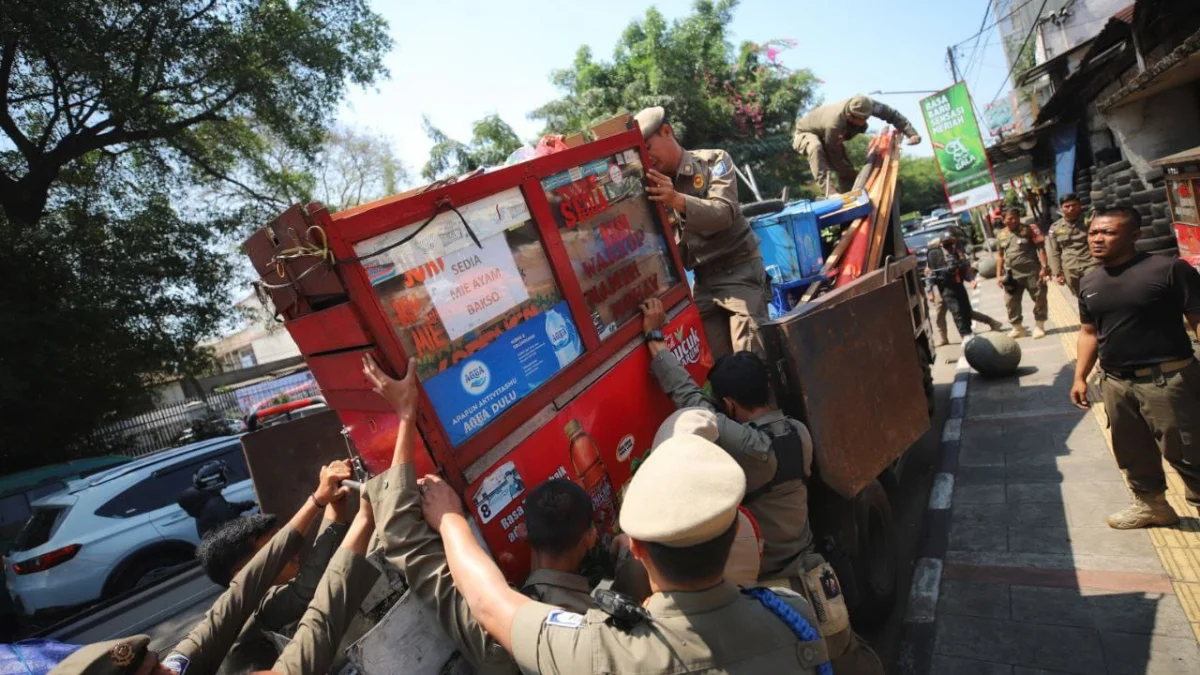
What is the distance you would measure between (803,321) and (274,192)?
13.9 m

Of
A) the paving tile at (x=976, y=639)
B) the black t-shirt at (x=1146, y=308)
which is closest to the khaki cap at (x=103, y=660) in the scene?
the paving tile at (x=976, y=639)

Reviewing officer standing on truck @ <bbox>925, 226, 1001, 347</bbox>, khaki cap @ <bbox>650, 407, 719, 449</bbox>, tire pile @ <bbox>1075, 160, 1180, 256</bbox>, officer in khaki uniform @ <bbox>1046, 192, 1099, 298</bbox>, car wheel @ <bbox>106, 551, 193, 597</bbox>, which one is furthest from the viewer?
officer standing on truck @ <bbox>925, 226, 1001, 347</bbox>

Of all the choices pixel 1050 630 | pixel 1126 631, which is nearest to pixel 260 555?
pixel 1050 630

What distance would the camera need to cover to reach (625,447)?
282cm

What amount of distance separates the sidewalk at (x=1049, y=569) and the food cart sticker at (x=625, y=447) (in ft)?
6.12

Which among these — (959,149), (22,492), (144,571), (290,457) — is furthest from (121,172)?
(959,149)

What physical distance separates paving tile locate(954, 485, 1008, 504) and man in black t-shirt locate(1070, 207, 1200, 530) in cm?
93

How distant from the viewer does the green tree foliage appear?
9820mm

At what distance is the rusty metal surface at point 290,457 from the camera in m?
3.44

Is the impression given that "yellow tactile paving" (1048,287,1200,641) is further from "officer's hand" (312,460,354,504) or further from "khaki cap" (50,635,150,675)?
"khaki cap" (50,635,150,675)

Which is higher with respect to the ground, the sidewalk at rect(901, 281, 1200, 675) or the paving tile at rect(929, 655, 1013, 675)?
the paving tile at rect(929, 655, 1013, 675)

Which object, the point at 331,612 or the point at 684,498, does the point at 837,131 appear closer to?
the point at 684,498

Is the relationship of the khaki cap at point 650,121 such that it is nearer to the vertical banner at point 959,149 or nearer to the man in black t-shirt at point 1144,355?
the man in black t-shirt at point 1144,355

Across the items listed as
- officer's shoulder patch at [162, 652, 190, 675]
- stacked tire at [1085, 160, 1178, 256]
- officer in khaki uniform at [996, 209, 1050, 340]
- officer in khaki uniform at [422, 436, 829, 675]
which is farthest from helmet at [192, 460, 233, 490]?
officer in khaki uniform at [996, 209, 1050, 340]
